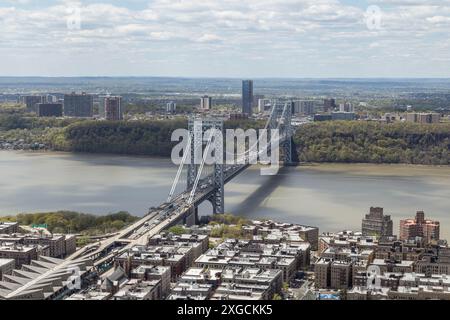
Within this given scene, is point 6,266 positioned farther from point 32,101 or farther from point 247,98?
point 247,98

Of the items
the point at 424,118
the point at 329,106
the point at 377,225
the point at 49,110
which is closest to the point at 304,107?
the point at 329,106

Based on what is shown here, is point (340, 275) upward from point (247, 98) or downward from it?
downward

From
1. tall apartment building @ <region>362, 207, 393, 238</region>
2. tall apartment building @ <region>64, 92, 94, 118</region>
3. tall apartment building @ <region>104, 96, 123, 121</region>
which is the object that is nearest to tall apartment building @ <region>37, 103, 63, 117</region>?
tall apartment building @ <region>64, 92, 94, 118</region>

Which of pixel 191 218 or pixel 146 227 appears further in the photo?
pixel 191 218

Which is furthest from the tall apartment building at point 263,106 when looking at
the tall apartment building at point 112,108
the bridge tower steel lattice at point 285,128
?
the bridge tower steel lattice at point 285,128

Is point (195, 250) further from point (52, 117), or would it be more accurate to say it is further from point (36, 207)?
point (52, 117)

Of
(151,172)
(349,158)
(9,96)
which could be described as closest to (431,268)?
(151,172)
